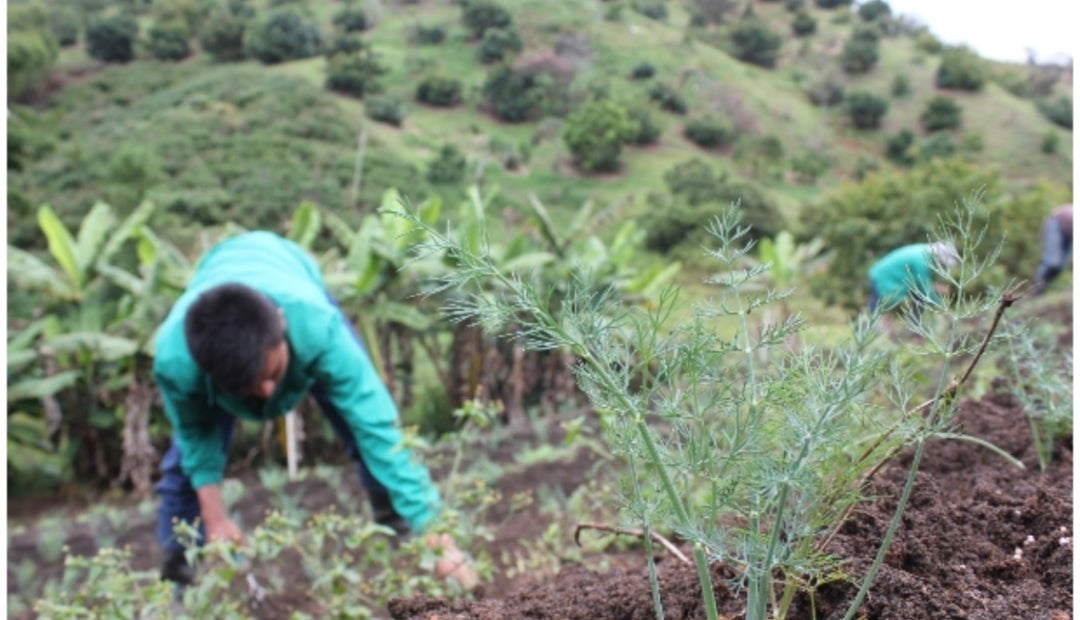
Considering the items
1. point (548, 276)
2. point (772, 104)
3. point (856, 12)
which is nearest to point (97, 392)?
point (548, 276)

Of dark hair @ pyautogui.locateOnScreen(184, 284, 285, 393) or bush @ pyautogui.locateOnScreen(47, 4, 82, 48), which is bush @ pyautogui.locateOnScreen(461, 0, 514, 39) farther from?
dark hair @ pyautogui.locateOnScreen(184, 284, 285, 393)

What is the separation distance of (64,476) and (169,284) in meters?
1.67

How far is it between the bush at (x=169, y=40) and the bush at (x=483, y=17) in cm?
1048

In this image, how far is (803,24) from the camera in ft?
152

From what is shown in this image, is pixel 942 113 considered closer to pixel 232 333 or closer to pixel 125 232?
pixel 125 232

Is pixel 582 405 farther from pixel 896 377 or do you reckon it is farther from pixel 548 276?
pixel 896 377

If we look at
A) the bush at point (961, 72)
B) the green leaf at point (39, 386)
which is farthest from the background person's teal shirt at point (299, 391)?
the bush at point (961, 72)

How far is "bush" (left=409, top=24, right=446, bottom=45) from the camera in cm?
3786

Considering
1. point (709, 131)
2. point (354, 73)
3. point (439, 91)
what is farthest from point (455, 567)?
point (709, 131)

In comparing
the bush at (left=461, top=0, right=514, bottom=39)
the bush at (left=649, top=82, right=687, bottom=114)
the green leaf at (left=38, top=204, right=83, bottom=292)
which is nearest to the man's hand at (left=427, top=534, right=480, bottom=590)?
the green leaf at (left=38, top=204, right=83, bottom=292)

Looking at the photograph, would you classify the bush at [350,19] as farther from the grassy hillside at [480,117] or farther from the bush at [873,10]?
the bush at [873,10]

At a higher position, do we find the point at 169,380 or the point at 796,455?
the point at 796,455

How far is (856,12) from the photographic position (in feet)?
159

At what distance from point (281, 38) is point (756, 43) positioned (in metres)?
20.2
